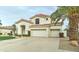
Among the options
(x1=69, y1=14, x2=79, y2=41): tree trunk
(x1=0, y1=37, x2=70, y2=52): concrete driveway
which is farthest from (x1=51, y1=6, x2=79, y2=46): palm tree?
(x1=0, y1=37, x2=70, y2=52): concrete driveway

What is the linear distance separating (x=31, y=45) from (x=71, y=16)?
0.63 m

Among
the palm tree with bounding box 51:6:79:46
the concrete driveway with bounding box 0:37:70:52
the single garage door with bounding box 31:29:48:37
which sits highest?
the palm tree with bounding box 51:6:79:46

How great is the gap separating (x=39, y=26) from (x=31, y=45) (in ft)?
0.91

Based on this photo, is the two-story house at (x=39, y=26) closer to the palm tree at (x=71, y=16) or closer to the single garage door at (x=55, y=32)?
the single garage door at (x=55, y=32)

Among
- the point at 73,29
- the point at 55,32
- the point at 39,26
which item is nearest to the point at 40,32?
the point at 39,26

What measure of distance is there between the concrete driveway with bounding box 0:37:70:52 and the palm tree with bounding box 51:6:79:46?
0.22 m

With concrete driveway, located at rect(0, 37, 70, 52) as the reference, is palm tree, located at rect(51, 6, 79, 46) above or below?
above

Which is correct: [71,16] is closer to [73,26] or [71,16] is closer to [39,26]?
[73,26]

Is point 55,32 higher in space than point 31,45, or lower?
higher

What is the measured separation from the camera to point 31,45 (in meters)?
3.99

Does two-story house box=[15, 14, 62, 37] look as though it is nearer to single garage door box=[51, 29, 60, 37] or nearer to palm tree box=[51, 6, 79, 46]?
single garage door box=[51, 29, 60, 37]

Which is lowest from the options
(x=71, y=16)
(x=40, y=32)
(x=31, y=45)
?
(x=31, y=45)

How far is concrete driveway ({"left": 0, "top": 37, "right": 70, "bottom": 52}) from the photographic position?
13.1 feet

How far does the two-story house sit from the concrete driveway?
9cm
